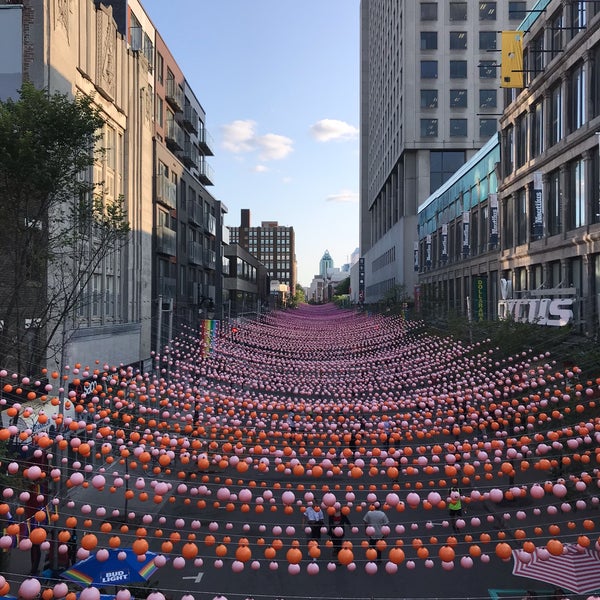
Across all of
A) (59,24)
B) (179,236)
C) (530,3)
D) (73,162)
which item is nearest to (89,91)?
(59,24)

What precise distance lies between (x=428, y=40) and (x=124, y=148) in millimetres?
49750

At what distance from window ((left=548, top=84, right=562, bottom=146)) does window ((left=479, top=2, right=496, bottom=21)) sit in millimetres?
41690

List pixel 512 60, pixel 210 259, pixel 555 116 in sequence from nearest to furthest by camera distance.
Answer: pixel 555 116 < pixel 512 60 < pixel 210 259

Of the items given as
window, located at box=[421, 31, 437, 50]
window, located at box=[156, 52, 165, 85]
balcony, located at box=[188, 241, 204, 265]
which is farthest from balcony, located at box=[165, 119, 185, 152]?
window, located at box=[421, 31, 437, 50]

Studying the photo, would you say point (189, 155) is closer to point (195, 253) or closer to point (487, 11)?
point (195, 253)

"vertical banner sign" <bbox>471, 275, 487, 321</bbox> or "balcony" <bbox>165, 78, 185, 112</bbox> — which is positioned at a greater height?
"balcony" <bbox>165, 78, 185, 112</bbox>

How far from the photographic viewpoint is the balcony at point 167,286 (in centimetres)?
3422

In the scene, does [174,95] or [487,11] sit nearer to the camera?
[174,95]

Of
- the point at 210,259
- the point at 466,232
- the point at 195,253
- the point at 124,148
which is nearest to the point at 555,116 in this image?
the point at 466,232

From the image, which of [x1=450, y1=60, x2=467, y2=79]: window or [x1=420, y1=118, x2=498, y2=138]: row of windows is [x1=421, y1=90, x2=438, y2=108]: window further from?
[x1=450, y1=60, x2=467, y2=79]: window

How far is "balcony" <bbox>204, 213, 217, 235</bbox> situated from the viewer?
52241 mm

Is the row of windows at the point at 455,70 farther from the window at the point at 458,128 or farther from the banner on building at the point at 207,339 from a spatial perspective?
the banner on building at the point at 207,339

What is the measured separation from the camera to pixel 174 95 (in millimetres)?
43594

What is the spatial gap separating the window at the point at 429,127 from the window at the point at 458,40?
8390 mm
